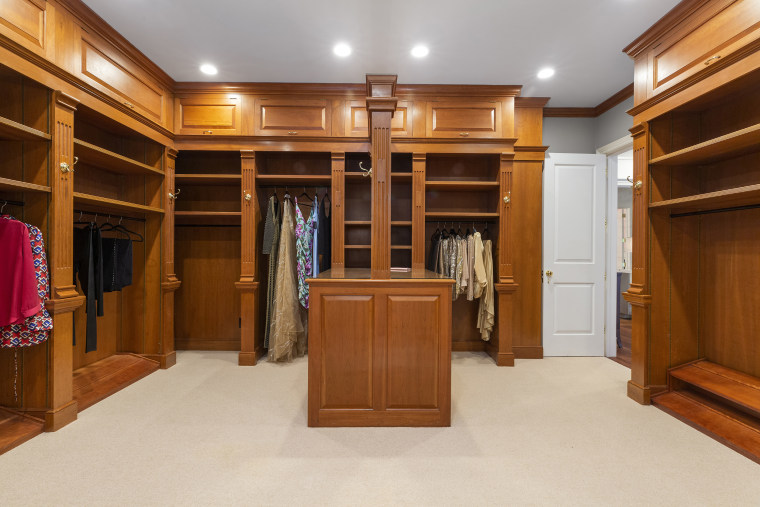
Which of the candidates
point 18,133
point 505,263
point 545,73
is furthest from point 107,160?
point 545,73

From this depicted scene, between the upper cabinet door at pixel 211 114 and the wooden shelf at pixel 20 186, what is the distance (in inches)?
60.8

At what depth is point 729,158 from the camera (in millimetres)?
2355

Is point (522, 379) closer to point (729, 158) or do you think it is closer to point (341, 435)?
point (341, 435)

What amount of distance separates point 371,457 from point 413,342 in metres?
0.66

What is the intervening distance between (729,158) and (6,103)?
4675mm

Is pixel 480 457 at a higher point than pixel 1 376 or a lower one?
lower

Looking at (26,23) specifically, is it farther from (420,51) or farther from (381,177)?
(420,51)

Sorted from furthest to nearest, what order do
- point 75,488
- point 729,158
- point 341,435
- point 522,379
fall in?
point 522,379
point 729,158
point 341,435
point 75,488

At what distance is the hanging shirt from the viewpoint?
1908 mm

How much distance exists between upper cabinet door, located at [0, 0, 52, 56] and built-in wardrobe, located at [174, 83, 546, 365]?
1289mm

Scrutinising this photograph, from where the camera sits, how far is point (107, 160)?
277 centimetres

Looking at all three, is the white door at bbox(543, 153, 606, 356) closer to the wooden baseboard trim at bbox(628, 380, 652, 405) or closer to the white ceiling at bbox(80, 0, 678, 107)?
the white ceiling at bbox(80, 0, 678, 107)

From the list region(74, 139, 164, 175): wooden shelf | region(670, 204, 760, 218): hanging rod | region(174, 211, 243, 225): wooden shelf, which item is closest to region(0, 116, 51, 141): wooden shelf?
region(74, 139, 164, 175): wooden shelf

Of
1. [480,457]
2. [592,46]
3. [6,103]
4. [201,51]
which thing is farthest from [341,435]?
[592,46]
